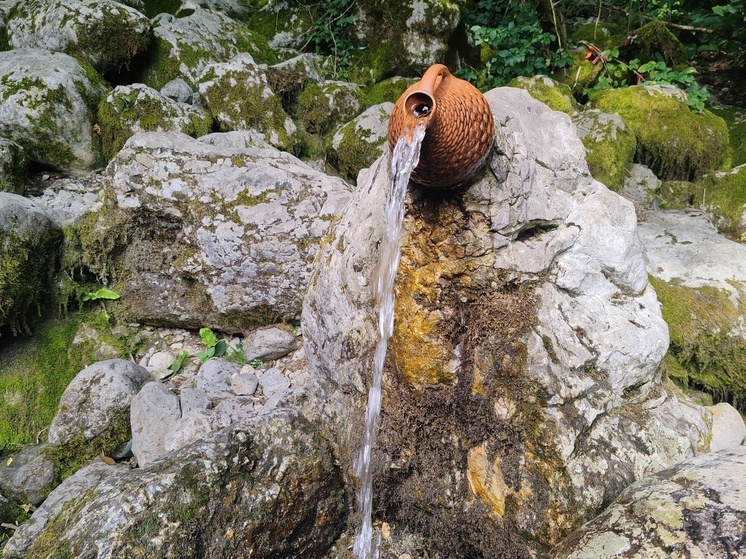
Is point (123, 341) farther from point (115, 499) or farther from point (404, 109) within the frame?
point (404, 109)

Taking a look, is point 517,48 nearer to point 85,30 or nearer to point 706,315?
point 706,315

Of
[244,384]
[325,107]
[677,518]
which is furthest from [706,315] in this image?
[325,107]

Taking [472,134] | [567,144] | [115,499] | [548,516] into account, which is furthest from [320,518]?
[567,144]

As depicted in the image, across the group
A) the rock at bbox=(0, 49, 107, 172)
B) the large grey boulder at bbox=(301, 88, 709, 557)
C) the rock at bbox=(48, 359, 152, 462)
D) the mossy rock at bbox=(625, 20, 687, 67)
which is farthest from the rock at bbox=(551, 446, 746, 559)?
the rock at bbox=(0, 49, 107, 172)

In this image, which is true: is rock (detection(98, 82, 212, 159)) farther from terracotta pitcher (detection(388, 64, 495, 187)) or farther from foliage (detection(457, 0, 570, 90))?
terracotta pitcher (detection(388, 64, 495, 187))

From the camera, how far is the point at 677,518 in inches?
74.4

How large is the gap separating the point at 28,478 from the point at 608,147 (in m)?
5.68

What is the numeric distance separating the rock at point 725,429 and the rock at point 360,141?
4.02 m

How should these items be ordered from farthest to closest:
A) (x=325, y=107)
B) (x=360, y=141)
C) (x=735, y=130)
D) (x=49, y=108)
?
(x=325, y=107) → (x=360, y=141) → (x=49, y=108) → (x=735, y=130)

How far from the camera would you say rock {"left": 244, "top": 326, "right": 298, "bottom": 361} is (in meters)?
4.42

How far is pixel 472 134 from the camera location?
1991 millimetres

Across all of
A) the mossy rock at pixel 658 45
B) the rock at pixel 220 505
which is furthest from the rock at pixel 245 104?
the rock at pixel 220 505

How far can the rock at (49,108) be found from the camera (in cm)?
559

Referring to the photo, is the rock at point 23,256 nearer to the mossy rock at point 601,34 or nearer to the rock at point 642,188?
the rock at point 642,188
